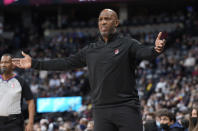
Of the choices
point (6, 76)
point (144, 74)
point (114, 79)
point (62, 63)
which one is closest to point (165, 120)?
point (6, 76)

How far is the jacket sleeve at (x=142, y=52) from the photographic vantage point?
402 centimetres

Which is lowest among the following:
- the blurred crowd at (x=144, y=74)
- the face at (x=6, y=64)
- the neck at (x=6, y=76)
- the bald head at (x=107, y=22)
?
the blurred crowd at (x=144, y=74)

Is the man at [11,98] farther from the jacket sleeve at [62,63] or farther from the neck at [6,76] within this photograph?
the jacket sleeve at [62,63]

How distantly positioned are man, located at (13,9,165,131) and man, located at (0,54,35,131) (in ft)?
7.16

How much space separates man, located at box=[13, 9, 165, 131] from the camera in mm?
4199

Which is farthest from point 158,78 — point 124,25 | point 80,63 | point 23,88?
point 80,63

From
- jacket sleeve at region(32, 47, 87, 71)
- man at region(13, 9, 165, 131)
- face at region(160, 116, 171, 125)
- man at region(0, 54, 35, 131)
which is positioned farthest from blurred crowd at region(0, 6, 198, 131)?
man at region(13, 9, 165, 131)

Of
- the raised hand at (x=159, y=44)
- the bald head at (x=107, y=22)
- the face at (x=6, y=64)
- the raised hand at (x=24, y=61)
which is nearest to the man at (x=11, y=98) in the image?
the face at (x=6, y=64)

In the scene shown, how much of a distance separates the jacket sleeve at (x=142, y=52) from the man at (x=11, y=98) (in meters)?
2.52

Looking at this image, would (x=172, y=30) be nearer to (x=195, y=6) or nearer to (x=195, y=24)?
(x=195, y=24)

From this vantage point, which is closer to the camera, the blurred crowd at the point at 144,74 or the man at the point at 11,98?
the man at the point at 11,98

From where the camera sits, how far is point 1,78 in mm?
6391

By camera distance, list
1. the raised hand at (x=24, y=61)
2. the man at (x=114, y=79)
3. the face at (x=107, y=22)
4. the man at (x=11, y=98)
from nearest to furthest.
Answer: the man at (x=114, y=79) < the face at (x=107, y=22) < the raised hand at (x=24, y=61) < the man at (x=11, y=98)

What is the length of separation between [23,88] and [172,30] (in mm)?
17610
